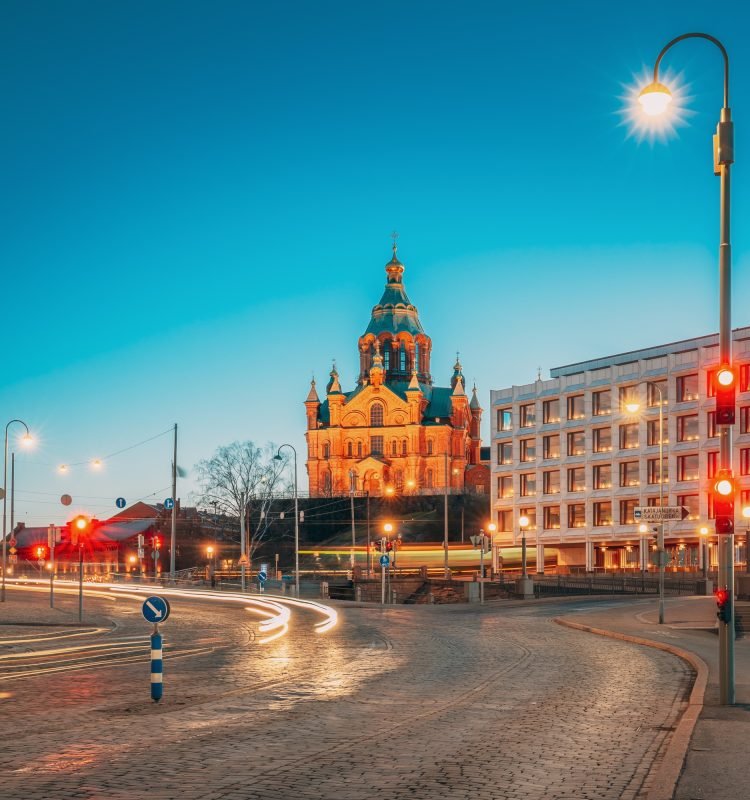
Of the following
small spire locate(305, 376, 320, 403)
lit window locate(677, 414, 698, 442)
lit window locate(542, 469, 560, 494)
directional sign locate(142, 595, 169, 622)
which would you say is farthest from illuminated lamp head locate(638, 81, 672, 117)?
small spire locate(305, 376, 320, 403)

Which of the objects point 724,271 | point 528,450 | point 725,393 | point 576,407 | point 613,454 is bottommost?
point 725,393

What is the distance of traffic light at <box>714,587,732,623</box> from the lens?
14.4 metres

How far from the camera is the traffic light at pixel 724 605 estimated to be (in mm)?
14359

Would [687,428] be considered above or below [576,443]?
above

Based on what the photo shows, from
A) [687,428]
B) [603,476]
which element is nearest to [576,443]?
[603,476]

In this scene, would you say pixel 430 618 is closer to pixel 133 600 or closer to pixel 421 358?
pixel 133 600

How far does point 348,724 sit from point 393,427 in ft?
437

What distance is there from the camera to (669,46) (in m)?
14.4

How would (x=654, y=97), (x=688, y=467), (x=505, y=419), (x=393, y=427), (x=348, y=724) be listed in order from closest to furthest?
(x=348, y=724)
(x=654, y=97)
(x=688, y=467)
(x=505, y=419)
(x=393, y=427)

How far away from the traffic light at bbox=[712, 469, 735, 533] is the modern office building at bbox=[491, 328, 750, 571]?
192ft

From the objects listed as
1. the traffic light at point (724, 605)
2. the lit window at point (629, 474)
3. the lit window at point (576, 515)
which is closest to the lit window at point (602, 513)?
the lit window at point (576, 515)

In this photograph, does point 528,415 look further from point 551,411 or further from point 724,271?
point 724,271

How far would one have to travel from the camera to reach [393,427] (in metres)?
146

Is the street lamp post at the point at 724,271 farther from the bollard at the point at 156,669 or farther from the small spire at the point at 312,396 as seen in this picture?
the small spire at the point at 312,396
